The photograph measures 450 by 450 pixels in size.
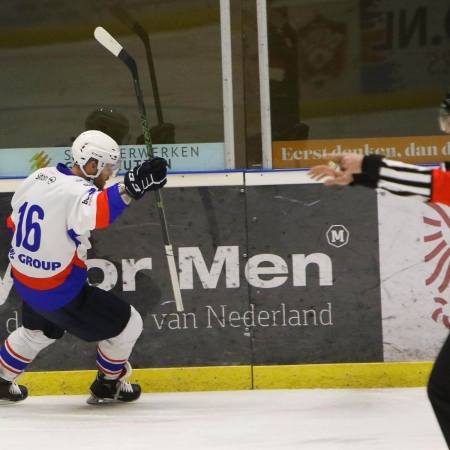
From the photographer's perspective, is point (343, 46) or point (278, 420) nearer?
point (278, 420)

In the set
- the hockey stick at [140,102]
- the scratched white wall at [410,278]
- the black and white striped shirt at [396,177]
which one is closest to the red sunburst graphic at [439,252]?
the scratched white wall at [410,278]

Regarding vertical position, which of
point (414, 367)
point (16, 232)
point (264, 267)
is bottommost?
point (414, 367)

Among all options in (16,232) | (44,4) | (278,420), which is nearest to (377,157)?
(278,420)

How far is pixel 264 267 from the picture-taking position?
490 centimetres

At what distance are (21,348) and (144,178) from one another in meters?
1.01

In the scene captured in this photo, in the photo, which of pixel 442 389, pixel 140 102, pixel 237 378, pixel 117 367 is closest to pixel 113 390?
pixel 117 367

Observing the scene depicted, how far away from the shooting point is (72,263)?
4.41 m

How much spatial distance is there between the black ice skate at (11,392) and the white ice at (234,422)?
0.04 metres

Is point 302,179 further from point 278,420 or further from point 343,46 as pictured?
point 278,420

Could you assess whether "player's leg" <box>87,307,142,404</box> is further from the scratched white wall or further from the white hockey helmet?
the scratched white wall

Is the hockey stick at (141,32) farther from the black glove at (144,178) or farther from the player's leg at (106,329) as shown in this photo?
the player's leg at (106,329)

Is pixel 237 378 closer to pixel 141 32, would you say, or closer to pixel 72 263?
pixel 72 263

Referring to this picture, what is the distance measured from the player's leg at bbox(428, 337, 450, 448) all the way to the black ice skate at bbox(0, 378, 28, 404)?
7.69 feet

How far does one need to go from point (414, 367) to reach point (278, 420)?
954mm
